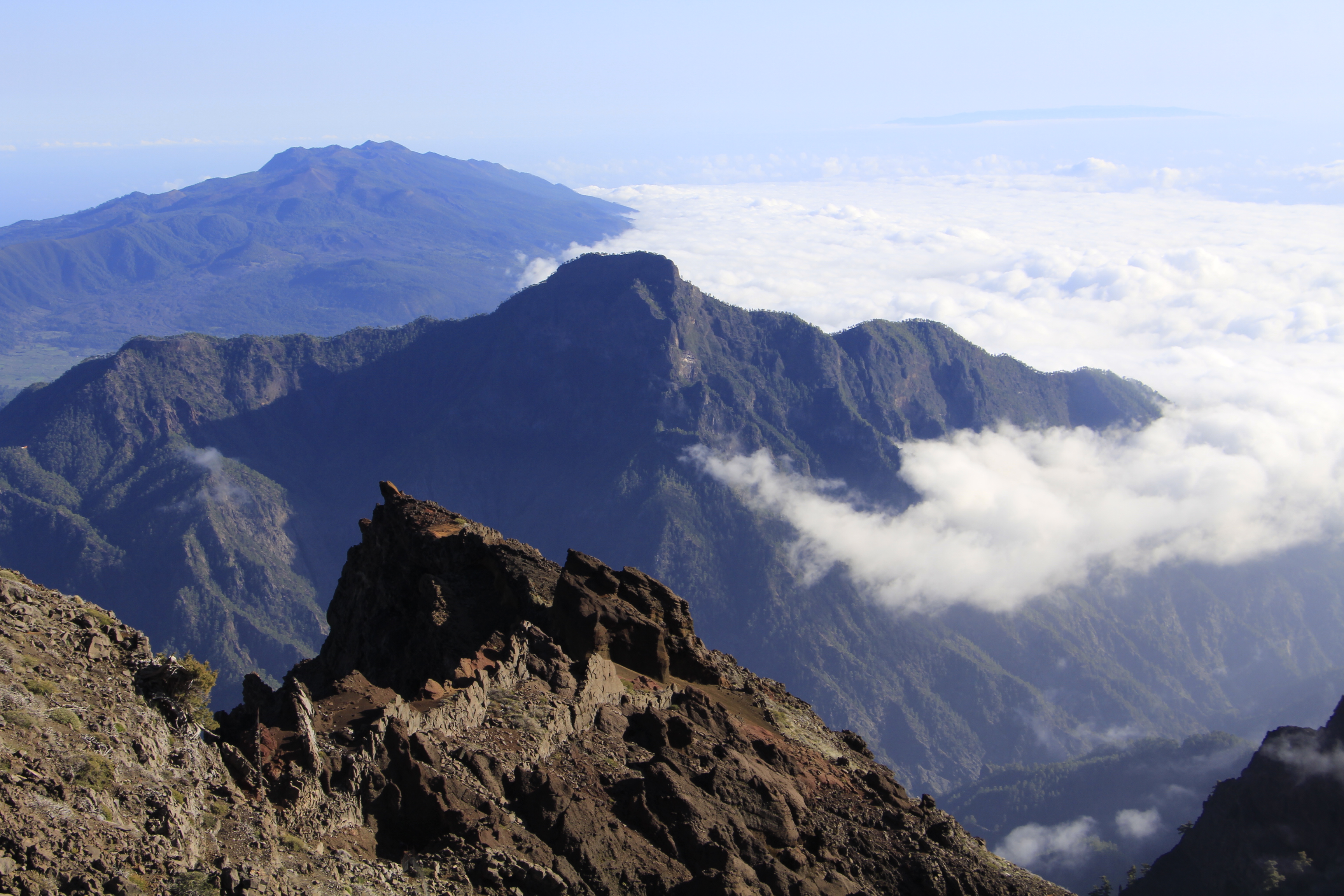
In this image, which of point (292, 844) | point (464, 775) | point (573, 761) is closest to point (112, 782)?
point (292, 844)

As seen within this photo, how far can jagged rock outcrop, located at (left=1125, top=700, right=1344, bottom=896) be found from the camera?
81.1 meters

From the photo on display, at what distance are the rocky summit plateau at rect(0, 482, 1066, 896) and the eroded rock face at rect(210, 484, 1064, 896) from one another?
0.34 feet

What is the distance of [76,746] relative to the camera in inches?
867

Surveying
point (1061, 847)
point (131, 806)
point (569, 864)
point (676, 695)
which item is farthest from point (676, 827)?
point (1061, 847)

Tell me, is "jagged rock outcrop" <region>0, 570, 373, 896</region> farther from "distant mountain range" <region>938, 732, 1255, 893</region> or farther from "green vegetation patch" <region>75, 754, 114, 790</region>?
"distant mountain range" <region>938, 732, 1255, 893</region>

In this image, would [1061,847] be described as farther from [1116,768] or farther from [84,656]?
[84,656]

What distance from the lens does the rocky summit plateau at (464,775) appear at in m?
21.2

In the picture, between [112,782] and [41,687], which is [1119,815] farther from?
[41,687]

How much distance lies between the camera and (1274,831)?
283ft

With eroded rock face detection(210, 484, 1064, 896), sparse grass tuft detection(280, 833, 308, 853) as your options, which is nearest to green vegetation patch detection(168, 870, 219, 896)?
sparse grass tuft detection(280, 833, 308, 853)

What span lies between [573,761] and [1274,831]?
8257cm

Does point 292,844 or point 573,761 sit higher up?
point 292,844

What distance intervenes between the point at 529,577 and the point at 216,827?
3186 centimetres

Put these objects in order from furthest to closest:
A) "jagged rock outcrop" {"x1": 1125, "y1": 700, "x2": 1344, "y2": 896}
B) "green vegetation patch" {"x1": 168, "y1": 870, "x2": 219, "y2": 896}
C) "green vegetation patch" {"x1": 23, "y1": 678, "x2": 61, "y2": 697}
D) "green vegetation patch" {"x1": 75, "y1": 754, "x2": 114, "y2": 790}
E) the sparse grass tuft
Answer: "jagged rock outcrop" {"x1": 1125, "y1": 700, "x2": 1344, "y2": 896} → the sparse grass tuft → "green vegetation patch" {"x1": 23, "y1": 678, "x2": 61, "y2": 697} → "green vegetation patch" {"x1": 75, "y1": 754, "x2": 114, "y2": 790} → "green vegetation patch" {"x1": 168, "y1": 870, "x2": 219, "y2": 896}
